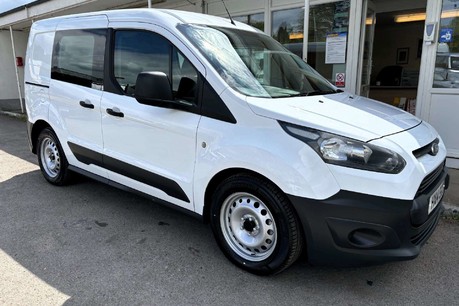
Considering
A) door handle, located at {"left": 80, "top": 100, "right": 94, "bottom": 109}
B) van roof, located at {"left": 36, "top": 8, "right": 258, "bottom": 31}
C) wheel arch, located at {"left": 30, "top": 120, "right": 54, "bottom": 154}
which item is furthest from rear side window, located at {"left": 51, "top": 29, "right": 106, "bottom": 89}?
wheel arch, located at {"left": 30, "top": 120, "right": 54, "bottom": 154}

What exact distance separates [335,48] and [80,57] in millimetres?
4001

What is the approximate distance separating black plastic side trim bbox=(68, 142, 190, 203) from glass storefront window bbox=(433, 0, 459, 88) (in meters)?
4.16

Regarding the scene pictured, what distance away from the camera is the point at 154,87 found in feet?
9.32

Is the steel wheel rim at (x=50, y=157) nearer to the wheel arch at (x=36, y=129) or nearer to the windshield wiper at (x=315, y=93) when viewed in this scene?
the wheel arch at (x=36, y=129)

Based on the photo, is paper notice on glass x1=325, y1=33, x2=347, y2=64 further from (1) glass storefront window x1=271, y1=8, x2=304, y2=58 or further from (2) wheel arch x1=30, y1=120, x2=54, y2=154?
(2) wheel arch x1=30, y1=120, x2=54, y2=154

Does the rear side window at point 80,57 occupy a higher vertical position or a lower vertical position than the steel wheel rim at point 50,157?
higher

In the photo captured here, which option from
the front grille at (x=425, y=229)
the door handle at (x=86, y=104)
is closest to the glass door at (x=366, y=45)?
the front grille at (x=425, y=229)

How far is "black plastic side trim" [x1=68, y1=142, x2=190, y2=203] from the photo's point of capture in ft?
10.3

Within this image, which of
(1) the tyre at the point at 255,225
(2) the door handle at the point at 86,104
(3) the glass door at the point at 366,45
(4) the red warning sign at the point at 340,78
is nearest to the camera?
(1) the tyre at the point at 255,225

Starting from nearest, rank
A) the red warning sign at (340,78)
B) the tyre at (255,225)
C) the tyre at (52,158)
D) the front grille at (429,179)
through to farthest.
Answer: the front grille at (429,179) < the tyre at (255,225) < the tyre at (52,158) < the red warning sign at (340,78)

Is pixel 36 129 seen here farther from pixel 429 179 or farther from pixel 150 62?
pixel 429 179

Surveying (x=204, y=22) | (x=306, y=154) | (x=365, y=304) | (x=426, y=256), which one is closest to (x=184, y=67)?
(x=204, y=22)

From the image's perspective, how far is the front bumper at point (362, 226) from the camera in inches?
87.4

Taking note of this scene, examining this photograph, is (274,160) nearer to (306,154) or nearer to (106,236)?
(306,154)
